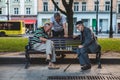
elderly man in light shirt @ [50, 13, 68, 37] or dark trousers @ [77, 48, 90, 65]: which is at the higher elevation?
elderly man in light shirt @ [50, 13, 68, 37]

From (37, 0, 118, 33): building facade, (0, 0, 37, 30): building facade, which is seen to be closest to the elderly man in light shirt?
(37, 0, 118, 33): building facade

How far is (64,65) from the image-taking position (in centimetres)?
1320

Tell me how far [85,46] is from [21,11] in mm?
72507

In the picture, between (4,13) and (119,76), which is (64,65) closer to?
(119,76)

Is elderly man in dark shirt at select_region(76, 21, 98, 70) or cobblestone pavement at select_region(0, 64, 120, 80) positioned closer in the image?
cobblestone pavement at select_region(0, 64, 120, 80)

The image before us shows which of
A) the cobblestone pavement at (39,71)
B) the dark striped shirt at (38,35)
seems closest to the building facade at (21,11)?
the dark striped shirt at (38,35)

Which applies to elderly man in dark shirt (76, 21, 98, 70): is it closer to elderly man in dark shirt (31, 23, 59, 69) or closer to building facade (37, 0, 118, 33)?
elderly man in dark shirt (31, 23, 59, 69)

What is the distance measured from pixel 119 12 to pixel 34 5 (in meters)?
16.9

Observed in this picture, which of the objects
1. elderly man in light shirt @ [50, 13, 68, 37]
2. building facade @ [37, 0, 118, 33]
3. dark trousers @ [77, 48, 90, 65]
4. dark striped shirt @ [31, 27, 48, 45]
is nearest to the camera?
dark trousers @ [77, 48, 90, 65]

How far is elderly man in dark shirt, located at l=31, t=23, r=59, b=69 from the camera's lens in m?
12.4

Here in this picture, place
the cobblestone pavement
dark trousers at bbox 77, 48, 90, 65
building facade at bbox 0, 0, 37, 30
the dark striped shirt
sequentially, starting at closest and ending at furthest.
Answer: the cobblestone pavement < dark trousers at bbox 77, 48, 90, 65 < the dark striped shirt < building facade at bbox 0, 0, 37, 30

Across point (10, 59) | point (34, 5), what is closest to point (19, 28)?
point (34, 5)

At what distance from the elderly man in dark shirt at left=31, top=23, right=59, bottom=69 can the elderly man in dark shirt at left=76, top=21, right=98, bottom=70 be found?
848mm

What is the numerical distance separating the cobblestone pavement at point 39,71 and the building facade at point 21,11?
70.0 metres
